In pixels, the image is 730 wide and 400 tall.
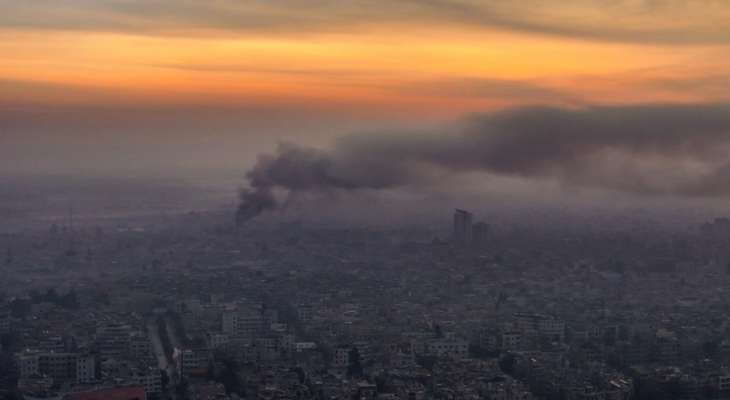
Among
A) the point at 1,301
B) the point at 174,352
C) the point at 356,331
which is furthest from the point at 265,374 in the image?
the point at 1,301

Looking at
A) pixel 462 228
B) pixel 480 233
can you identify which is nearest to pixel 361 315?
pixel 480 233

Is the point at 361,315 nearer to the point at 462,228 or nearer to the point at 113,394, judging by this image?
the point at 113,394

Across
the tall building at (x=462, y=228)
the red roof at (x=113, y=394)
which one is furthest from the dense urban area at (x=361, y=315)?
the tall building at (x=462, y=228)

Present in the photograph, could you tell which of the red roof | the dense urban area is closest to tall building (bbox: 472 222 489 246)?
the dense urban area

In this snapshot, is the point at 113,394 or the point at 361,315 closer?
the point at 113,394

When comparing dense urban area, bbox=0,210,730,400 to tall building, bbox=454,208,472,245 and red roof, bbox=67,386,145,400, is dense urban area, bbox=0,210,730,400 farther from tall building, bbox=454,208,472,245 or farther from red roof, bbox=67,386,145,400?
tall building, bbox=454,208,472,245
